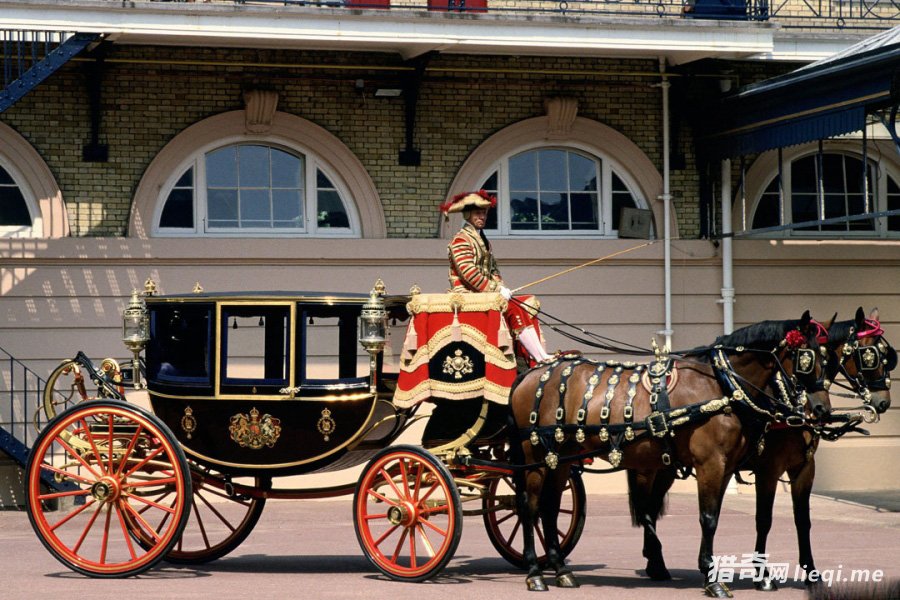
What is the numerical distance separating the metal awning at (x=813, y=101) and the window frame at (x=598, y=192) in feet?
3.49

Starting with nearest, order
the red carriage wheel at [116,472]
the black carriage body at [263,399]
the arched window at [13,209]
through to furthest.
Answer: the red carriage wheel at [116,472] → the black carriage body at [263,399] → the arched window at [13,209]

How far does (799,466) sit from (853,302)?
27.1 ft

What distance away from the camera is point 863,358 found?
898cm

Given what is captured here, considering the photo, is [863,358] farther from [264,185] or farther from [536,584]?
[264,185]

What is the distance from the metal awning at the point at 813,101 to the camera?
1398cm

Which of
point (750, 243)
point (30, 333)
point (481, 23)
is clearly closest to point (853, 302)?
point (750, 243)

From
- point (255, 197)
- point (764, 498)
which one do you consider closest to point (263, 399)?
point (764, 498)

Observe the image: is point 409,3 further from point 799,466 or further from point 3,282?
point 799,466

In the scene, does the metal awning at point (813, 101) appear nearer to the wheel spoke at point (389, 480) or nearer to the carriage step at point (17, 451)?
the wheel spoke at point (389, 480)

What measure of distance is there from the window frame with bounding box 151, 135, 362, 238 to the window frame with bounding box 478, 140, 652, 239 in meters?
1.68

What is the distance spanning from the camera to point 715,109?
54.1 ft

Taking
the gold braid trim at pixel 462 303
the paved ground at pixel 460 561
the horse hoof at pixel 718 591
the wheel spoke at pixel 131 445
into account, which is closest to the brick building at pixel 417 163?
the paved ground at pixel 460 561

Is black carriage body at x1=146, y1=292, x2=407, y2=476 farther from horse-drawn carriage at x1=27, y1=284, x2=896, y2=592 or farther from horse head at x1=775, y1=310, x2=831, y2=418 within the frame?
horse head at x1=775, y1=310, x2=831, y2=418

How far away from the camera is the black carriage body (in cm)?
970
